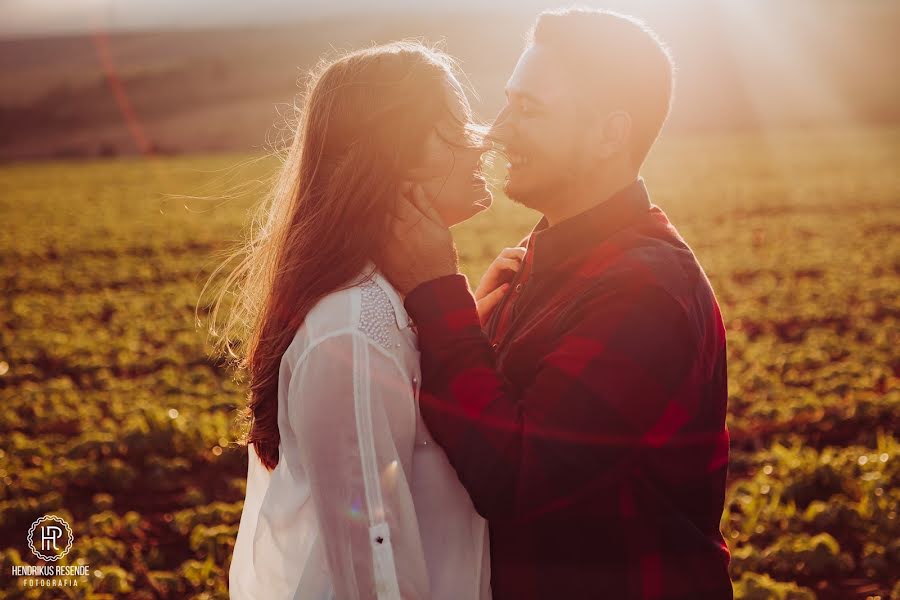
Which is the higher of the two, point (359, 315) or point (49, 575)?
point (359, 315)

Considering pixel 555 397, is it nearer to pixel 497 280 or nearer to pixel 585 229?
pixel 585 229

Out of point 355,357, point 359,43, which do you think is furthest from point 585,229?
point 359,43

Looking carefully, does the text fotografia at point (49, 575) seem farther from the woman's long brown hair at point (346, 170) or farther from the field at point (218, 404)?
the woman's long brown hair at point (346, 170)

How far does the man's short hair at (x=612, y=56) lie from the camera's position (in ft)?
9.47

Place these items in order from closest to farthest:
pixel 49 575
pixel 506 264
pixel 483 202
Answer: pixel 483 202
pixel 506 264
pixel 49 575

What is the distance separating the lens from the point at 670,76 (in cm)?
304

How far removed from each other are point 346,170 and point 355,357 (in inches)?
21.0

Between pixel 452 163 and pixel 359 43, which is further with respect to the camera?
pixel 359 43

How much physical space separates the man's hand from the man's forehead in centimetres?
77

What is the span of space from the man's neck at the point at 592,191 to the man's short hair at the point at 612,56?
0.12 metres

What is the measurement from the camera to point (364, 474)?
210 centimetres

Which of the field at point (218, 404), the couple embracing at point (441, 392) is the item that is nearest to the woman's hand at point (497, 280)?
the couple embracing at point (441, 392)

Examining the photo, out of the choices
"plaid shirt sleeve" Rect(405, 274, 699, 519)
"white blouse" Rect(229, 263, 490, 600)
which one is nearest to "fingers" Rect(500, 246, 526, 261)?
"plaid shirt sleeve" Rect(405, 274, 699, 519)

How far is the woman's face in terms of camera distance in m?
2.36
